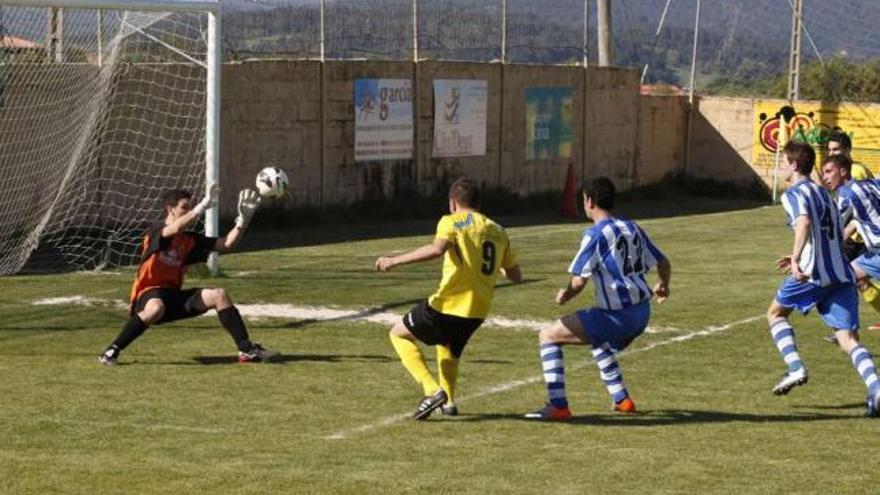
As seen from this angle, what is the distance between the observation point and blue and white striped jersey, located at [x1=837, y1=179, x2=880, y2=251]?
14.2 meters

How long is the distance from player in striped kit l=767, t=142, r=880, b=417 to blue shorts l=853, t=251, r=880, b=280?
261 centimetres

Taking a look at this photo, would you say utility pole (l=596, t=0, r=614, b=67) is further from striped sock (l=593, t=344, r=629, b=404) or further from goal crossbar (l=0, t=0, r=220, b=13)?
striped sock (l=593, t=344, r=629, b=404)

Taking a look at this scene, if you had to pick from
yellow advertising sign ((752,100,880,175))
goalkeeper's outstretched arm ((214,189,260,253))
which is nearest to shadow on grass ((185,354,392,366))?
goalkeeper's outstretched arm ((214,189,260,253))

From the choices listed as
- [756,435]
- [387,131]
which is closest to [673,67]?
[387,131]

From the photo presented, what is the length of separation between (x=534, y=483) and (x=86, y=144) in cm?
1478

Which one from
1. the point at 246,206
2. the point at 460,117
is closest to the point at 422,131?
the point at 460,117

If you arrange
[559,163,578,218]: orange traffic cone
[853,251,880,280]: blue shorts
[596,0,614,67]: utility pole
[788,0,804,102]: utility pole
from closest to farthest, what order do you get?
[853,251,880,280]: blue shorts → [559,163,578,218]: orange traffic cone → [596,0,614,67]: utility pole → [788,0,804,102]: utility pole

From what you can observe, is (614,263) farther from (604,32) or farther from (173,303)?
(604,32)

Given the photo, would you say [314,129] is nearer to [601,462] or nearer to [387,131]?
[387,131]

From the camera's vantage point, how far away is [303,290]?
19031 mm

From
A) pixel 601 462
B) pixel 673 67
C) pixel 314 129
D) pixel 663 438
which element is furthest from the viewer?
pixel 673 67

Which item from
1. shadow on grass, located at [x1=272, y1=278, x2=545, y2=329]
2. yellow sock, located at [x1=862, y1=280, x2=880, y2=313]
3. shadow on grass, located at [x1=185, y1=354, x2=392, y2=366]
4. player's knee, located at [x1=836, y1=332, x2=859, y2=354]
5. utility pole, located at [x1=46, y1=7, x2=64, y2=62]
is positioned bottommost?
shadow on grass, located at [x1=272, y1=278, x2=545, y2=329]

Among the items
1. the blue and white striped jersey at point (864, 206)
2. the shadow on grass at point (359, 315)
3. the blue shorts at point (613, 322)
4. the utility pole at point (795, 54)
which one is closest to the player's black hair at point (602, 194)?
the blue shorts at point (613, 322)

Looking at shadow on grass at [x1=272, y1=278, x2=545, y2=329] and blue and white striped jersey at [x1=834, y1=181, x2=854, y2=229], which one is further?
shadow on grass at [x1=272, y1=278, x2=545, y2=329]
